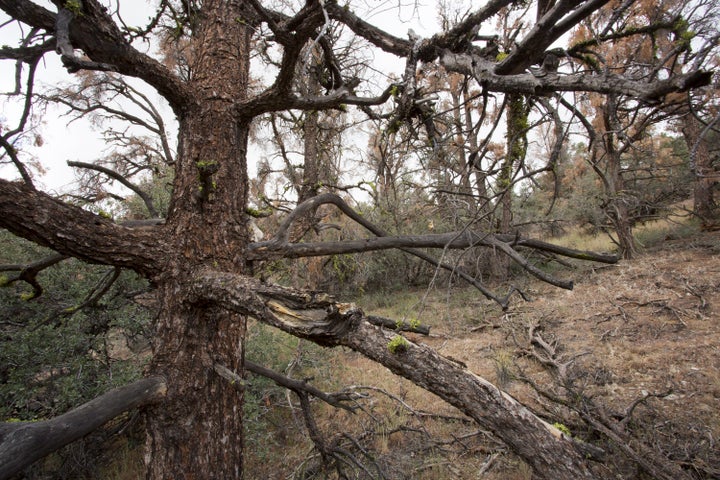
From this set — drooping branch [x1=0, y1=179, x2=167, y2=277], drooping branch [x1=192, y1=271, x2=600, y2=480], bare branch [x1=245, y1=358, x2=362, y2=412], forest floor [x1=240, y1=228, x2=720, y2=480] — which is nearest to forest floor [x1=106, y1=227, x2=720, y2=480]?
forest floor [x1=240, y1=228, x2=720, y2=480]

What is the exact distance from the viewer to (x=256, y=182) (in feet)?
30.0

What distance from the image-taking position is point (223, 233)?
7.08ft

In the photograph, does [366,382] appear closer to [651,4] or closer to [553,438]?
[553,438]

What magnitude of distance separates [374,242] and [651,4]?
9.75 meters

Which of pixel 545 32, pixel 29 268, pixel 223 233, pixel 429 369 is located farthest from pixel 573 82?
pixel 29 268

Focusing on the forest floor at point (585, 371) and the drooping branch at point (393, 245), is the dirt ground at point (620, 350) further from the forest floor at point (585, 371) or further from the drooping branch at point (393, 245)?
the drooping branch at point (393, 245)

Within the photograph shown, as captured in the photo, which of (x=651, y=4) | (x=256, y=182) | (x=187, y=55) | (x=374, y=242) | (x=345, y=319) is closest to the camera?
(x=345, y=319)

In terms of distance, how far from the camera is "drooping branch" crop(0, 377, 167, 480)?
1052mm

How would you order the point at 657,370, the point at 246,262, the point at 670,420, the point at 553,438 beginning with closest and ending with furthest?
the point at 553,438 < the point at 246,262 < the point at 670,420 < the point at 657,370

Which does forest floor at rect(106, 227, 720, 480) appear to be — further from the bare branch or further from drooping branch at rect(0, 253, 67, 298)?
drooping branch at rect(0, 253, 67, 298)

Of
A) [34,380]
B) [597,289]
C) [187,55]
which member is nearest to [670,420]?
[597,289]

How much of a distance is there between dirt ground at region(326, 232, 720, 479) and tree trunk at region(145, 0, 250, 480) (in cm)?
134

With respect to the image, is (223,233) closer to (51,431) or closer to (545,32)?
(51,431)

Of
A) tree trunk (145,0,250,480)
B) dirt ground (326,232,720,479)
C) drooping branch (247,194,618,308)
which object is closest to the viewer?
tree trunk (145,0,250,480)
